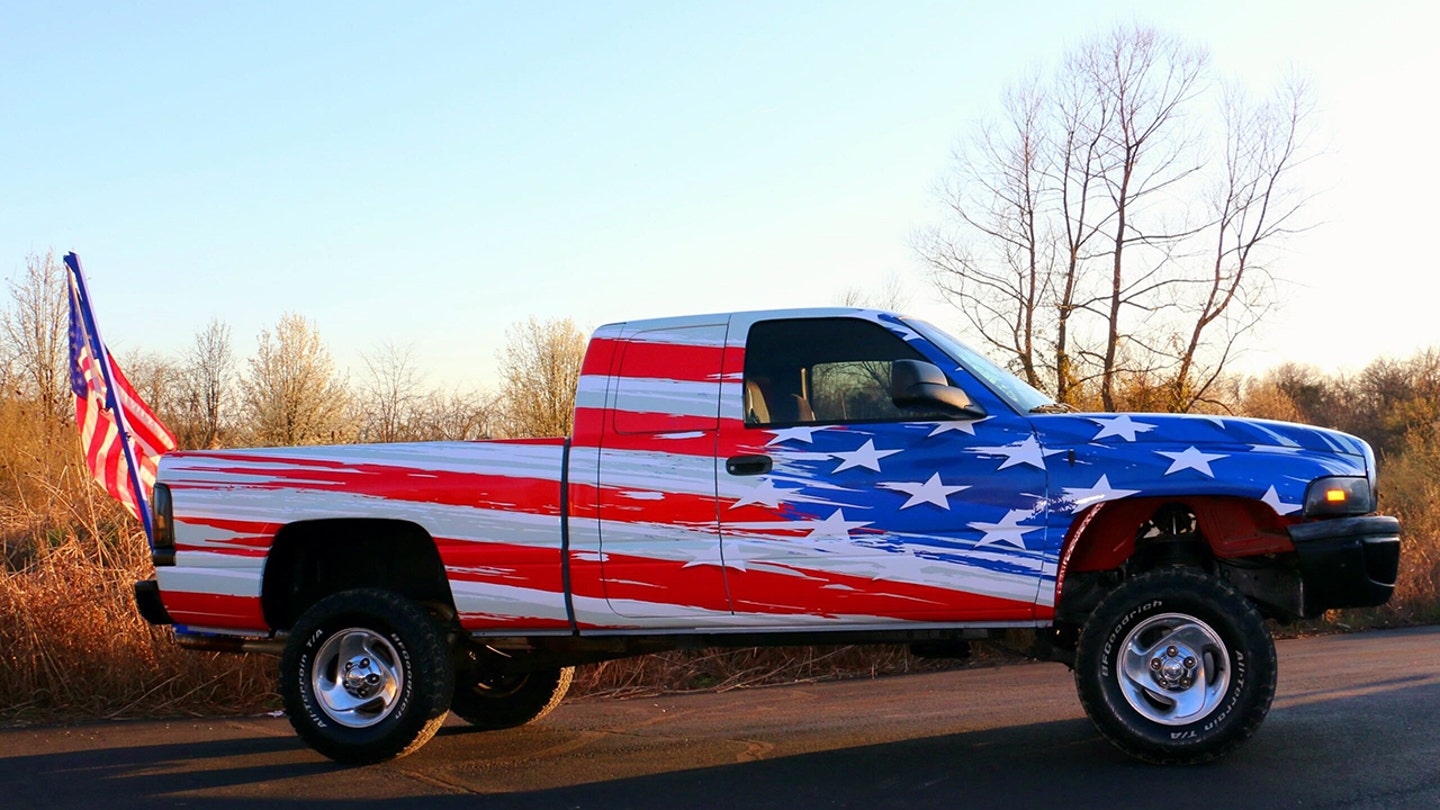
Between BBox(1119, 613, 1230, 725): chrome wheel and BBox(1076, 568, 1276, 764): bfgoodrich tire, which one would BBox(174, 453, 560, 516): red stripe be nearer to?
BBox(1076, 568, 1276, 764): bfgoodrich tire

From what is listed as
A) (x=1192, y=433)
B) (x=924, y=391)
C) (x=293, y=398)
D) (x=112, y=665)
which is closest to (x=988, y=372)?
(x=924, y=391)

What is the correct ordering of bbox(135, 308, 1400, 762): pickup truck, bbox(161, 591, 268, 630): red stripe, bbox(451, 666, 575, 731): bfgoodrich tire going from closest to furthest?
bbox(135, 308, 1400, 762): pickup truck → bbox(161, 591, 268, 630): red stripe → bbox(451, 666, 575, 731): bfgoodrich tire

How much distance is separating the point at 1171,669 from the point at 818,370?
210 centimetres

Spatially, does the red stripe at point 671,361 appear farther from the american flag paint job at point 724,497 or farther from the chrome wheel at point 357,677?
the chrome wheel at point 357,677

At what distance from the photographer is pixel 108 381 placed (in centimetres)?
953

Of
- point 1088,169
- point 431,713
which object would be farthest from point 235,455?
point 1088,169

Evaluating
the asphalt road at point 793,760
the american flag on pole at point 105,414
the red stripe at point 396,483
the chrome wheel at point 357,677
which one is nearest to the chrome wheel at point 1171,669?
the asphalt road at point 793,760

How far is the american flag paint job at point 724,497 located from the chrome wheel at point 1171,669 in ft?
1.39

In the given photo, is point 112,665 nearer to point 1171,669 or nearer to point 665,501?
point 665,501

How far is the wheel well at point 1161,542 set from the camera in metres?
5.59

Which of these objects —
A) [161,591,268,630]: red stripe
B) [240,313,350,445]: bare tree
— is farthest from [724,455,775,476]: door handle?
[240,313,350,445]: bare tree

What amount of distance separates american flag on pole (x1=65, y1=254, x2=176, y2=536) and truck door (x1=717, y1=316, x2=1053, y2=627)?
6008 mm

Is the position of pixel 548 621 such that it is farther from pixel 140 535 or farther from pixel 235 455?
pixel 140 535

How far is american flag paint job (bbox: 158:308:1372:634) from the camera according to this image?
550 cm
